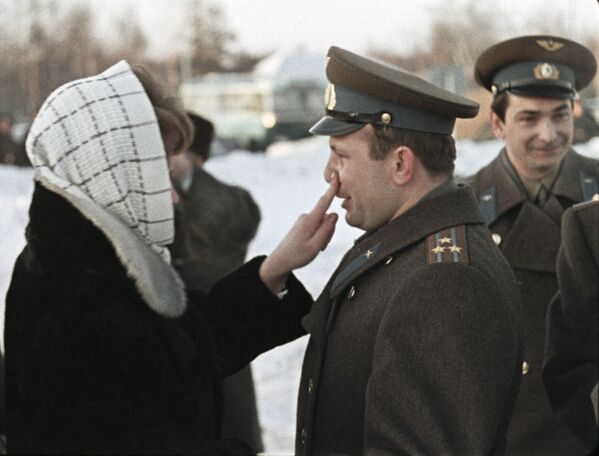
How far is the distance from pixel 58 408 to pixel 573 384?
1.47 meters

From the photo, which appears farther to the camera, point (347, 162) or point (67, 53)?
point (67, 53)

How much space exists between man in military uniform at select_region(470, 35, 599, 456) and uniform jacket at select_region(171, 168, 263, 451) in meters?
1.38

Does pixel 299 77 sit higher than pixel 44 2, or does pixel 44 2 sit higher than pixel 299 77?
pixel 44 2

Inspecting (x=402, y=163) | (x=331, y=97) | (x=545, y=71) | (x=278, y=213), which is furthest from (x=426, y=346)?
(x=278, y=213)

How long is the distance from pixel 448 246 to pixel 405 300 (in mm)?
156

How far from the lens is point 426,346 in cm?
160

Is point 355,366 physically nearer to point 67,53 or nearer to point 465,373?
point 465,373

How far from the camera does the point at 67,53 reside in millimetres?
16438

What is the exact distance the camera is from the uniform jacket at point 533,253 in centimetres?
275

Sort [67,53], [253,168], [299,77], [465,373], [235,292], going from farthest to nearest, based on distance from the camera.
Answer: [299,77] → [67,53] → [253,168] → [235,292] → [465,373]

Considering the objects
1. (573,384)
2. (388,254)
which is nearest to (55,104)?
(388,254)

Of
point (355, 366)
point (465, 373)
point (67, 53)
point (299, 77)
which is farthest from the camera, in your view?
point (299, 77)

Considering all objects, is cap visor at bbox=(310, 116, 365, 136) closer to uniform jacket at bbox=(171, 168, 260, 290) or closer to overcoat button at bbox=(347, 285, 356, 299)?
overcoat button at bbox=(347, 285, 356, 299)

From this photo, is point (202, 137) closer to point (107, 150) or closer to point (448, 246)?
point (107, 150)
